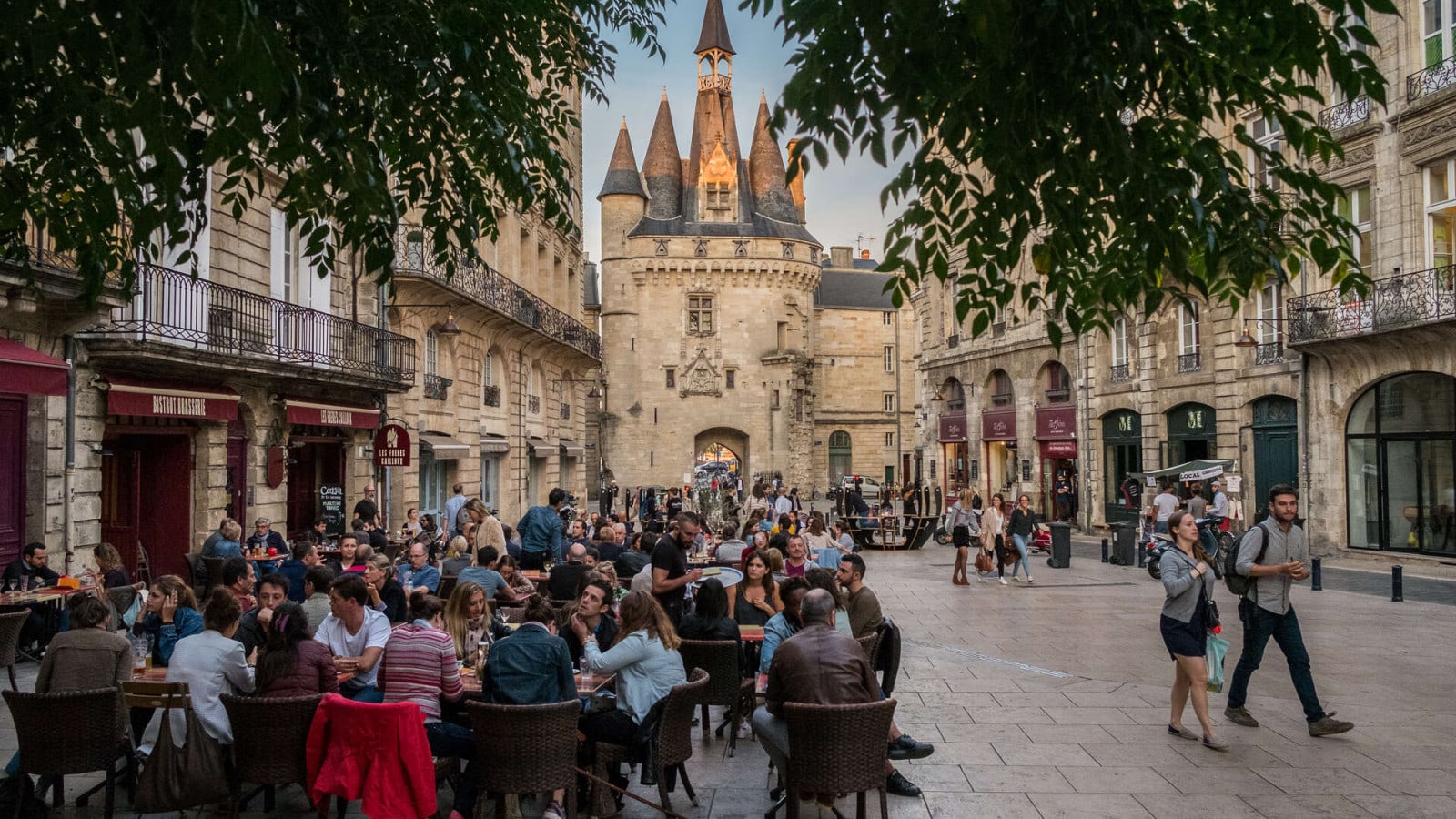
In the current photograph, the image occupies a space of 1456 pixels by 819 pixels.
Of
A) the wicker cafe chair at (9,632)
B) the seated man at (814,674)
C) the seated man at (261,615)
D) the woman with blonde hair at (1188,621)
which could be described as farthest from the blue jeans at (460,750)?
the wicker cafe chair at (9,632)

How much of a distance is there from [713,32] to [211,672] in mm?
57101

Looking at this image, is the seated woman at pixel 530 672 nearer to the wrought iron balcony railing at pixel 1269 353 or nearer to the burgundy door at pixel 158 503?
the burgundy door at pixel 158 503

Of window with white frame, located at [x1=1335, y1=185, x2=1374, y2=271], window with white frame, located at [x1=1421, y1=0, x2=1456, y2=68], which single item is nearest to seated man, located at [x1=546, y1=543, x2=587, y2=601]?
window with white frame, located at [x1=1335, y1=185, x2=1374, y2=271]

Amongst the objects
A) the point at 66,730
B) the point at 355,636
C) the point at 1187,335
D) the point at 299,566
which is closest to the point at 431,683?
the point at 355,636

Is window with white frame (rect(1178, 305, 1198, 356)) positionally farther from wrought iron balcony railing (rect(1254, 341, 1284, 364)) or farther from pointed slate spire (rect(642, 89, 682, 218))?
pointed slate spire (rect(642, 89, 682, 218))

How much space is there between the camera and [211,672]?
5637 mm

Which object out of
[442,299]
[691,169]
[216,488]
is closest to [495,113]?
[216,488]

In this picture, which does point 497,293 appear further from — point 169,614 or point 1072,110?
point 1072,110

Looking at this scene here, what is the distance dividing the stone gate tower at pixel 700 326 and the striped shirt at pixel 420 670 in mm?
48118

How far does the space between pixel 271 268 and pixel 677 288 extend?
39132 millimetres

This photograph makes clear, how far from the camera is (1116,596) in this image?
51.3 feet

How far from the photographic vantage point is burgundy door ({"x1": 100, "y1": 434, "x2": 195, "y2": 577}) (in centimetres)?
1448

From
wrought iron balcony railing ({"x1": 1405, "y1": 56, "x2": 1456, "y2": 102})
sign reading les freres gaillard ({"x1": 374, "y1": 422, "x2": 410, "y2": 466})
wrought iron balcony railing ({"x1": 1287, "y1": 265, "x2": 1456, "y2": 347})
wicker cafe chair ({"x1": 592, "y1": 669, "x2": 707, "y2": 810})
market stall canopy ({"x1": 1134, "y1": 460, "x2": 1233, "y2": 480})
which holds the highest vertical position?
wrought iron balcony railing ({"x1": 1405, "y1": 56, "x2": 1456, "y2": 102})

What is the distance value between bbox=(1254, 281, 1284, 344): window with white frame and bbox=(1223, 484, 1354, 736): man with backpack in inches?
656
